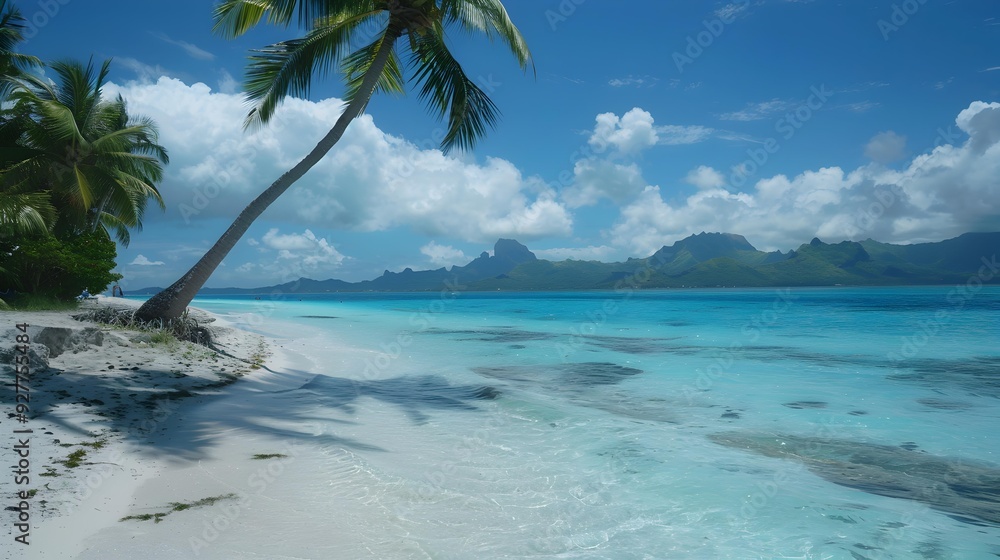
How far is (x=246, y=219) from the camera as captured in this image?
10633 millimetres

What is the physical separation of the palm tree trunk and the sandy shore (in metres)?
1.55

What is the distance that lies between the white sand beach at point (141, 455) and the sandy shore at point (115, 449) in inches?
0.5

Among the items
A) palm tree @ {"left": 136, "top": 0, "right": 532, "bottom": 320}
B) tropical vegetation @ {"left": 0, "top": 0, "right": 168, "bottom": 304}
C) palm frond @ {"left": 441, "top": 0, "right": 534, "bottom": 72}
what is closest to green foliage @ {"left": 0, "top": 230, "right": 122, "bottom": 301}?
tropical vegetation @ {"left": 0, "top": 0, "right": 168, "bottom": 304}

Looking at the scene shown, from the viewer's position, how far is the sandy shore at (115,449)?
3.31 meters

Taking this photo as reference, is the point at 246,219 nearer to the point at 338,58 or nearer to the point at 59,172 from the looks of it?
the point at 338,58

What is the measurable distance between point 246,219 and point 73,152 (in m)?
11.5

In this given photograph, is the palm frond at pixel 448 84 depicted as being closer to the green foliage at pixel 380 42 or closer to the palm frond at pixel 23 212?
the green foliage at pixel 380 42

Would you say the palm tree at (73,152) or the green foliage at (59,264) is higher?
the palm tree at (73,152)

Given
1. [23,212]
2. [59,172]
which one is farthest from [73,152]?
[23,212]

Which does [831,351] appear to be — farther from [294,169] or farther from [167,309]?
[167,309]

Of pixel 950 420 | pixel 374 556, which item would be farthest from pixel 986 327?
pixel 374 556

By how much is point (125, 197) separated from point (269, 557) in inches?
739

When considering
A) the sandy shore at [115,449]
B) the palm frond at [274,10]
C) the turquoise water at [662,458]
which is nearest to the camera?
the sandy shore at [115,449]

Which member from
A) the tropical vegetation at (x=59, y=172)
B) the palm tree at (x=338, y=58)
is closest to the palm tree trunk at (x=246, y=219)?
the palm tree at (x=338, y=58)
